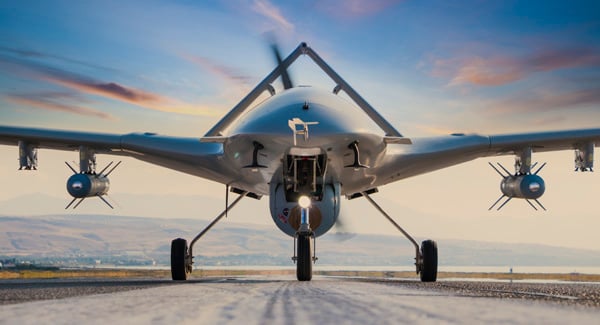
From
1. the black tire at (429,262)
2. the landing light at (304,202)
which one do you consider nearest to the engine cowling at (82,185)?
the landing light at (304,202)

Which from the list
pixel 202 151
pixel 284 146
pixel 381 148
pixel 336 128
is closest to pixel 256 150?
pixel 284 146

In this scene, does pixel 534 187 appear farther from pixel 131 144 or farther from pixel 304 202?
pixel 131 144

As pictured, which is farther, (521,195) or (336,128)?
(521,195)

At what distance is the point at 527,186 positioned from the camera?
23000mm

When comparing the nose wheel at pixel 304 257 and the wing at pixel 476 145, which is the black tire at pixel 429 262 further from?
the nose wheel at pixel 304 257

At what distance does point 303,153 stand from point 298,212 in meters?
2.05

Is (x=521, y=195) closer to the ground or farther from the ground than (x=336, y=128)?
closer to the ground

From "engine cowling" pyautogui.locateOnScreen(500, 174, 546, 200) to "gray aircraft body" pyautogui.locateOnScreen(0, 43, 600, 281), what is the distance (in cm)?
3

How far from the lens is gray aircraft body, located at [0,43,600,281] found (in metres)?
16.9

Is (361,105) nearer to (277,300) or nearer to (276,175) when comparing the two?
(276,175)

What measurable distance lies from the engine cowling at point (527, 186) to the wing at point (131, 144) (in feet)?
30.8

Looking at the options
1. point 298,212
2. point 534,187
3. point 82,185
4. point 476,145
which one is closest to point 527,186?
point 534,187

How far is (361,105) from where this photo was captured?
25.3 metres

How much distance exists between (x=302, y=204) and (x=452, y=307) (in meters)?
10.3
